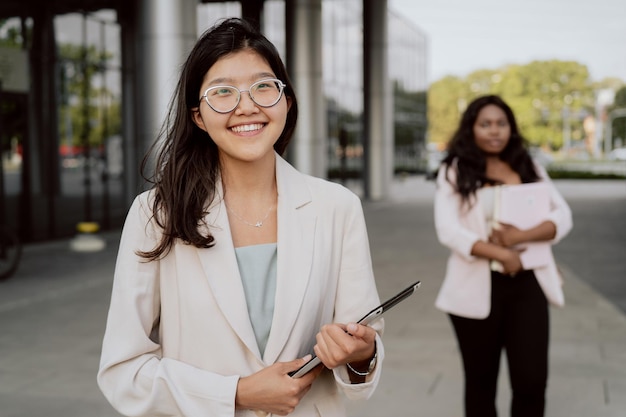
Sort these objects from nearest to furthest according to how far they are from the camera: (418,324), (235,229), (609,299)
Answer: (235,229), (418,324), (609,299)

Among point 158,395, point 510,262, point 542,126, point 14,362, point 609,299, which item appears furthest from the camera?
point 542,126

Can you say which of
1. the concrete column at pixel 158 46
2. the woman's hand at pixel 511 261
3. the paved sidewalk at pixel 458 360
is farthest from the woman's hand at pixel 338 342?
the concrete column at pixel 158 46

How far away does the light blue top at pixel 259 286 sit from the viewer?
1893 mm

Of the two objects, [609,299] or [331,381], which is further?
[609,299]

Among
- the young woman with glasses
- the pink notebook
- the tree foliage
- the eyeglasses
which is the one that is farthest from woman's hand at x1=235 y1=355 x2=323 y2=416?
the tree foliage

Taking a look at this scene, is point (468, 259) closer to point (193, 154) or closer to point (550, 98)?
point (193, 154)

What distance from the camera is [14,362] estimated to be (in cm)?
648

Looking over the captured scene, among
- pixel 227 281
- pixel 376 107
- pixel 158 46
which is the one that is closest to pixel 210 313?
pixel 227 281

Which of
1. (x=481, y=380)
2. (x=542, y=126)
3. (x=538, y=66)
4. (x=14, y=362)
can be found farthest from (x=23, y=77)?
(x=538, y=66)

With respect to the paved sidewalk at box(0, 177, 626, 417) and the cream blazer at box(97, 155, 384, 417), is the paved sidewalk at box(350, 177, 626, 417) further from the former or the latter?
the cream blazer at box(97, 155, 384, 417)

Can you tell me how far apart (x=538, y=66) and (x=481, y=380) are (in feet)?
273

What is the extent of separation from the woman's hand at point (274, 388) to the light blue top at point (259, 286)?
123mm

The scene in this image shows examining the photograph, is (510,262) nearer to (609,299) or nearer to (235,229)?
(235,229)

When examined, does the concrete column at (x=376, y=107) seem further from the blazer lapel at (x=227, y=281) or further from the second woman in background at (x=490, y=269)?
the blazer lapel at (x=227, y=281)
